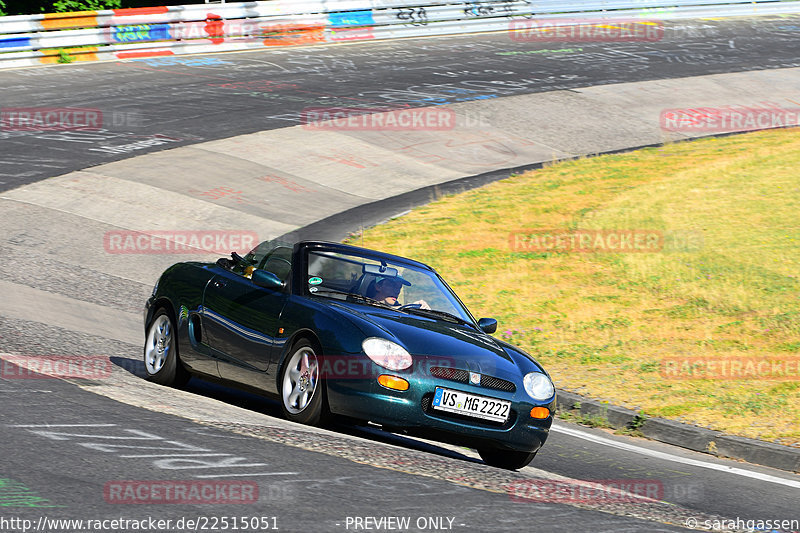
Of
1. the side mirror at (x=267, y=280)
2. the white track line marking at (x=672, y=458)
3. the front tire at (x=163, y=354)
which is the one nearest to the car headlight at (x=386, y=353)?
the side mirror at (x=267, y=280)

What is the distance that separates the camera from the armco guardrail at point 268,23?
28.4 metres

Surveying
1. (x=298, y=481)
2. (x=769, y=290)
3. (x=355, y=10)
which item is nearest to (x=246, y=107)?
(x=355, y=10)

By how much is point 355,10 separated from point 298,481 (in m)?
29.9

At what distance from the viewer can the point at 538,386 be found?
780cm

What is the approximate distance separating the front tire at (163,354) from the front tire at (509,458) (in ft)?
9.21

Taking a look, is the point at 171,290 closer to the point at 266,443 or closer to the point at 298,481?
the point at 266,443

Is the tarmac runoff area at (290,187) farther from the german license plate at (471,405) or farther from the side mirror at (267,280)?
the side mirror at (267,280)

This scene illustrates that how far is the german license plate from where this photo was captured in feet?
24.1

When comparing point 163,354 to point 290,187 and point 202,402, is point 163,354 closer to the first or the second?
point 202,402

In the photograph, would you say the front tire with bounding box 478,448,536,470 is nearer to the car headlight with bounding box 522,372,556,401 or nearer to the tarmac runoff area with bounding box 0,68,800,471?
the car headlight with bounding box 522,372,556,401

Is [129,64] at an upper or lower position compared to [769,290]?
upper

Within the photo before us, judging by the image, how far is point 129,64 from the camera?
29.3 metres

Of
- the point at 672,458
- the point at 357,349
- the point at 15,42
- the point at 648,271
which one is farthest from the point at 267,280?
the point at 15,42

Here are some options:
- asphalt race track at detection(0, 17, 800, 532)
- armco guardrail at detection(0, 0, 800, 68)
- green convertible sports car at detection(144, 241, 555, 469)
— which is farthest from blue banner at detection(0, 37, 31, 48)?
green convertible sports car at detection(144, 241, 555, 469)
